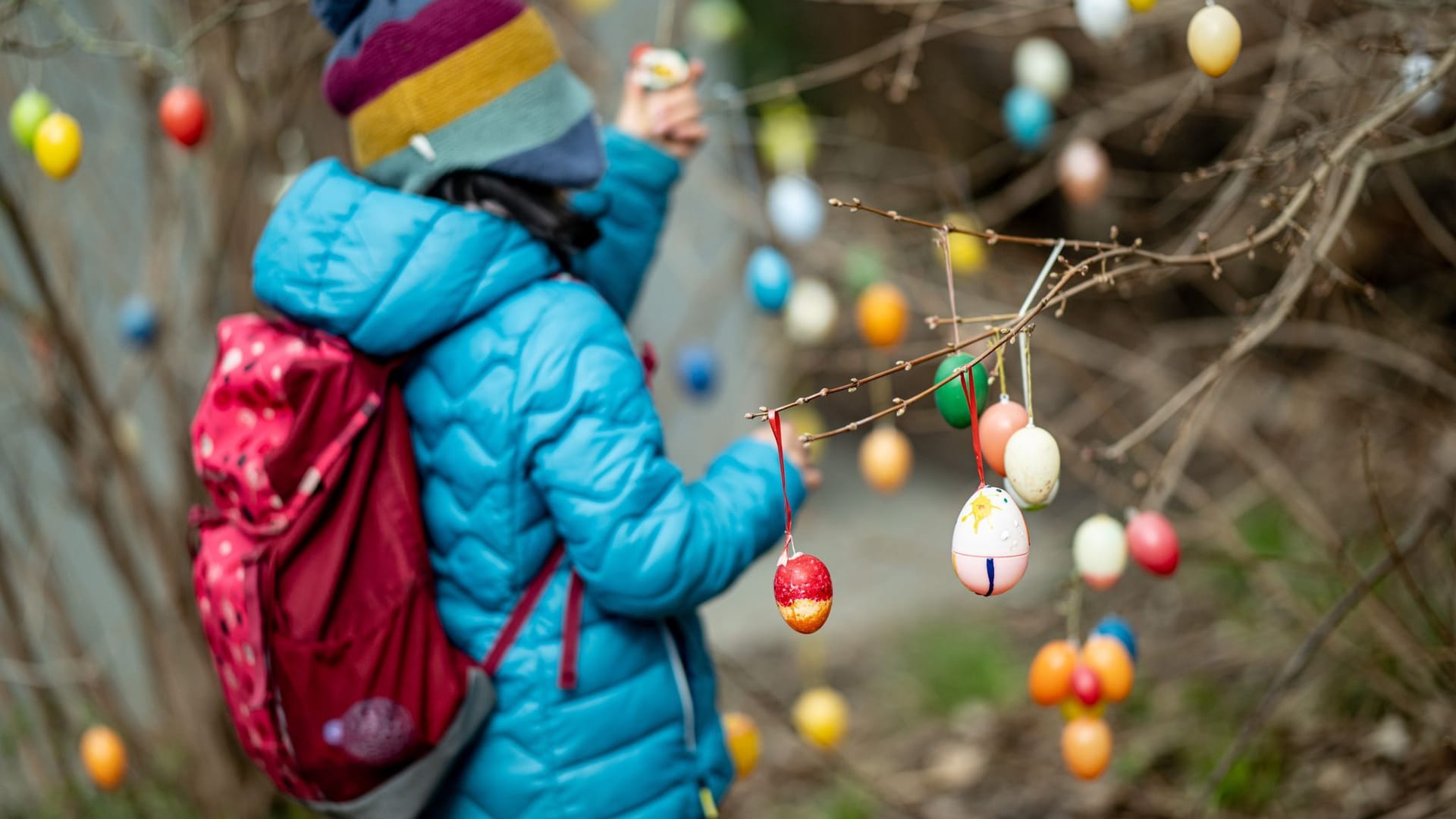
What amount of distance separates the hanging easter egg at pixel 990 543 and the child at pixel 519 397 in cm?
41

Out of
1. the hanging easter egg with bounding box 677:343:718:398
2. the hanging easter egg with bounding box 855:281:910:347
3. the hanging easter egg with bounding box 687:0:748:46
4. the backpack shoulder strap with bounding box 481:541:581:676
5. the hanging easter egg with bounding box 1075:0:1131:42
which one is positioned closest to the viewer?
the backpack shoulder strap with bounding box 481:541:581:676

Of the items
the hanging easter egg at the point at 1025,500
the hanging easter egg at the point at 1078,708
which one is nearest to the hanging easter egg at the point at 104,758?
the hanging easter egg at the point at 1078,708

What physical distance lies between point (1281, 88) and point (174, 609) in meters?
2.36

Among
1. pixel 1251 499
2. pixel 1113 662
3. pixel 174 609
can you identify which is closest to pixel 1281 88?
pixel 1113 662

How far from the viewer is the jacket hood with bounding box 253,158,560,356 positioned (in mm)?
1567

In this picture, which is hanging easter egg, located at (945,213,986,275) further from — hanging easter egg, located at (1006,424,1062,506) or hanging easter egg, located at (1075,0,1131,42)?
hanging easter egg, located at (1006,424,1062,506)

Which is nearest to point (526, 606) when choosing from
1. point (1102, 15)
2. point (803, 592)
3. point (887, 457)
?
point (803, 592)

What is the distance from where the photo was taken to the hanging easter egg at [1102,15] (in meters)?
1.91

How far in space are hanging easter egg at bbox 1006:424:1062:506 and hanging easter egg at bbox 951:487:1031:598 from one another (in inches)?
2.7

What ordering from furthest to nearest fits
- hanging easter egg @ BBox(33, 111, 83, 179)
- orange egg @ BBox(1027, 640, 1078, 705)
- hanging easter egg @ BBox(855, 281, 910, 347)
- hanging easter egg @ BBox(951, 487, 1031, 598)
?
hanging easter egg @ BBox(855, 281, 910, 347) → hanging easter egg @ BBox(33, 111, 83, 179) → orange egg @ BBox(1027, 640, 1078, 705) → hanging easter egg @ BBox(951, 487, 1031, 598)

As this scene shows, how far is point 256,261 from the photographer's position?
1.65 meters

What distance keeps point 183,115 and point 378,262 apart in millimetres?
840


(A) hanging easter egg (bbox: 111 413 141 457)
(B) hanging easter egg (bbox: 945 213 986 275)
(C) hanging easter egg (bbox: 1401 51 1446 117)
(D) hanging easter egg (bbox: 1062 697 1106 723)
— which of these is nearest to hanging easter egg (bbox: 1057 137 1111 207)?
(B) hanging easter egg (bbox: 945 213 986 275)

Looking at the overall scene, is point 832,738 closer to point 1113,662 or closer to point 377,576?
point 1113,662
